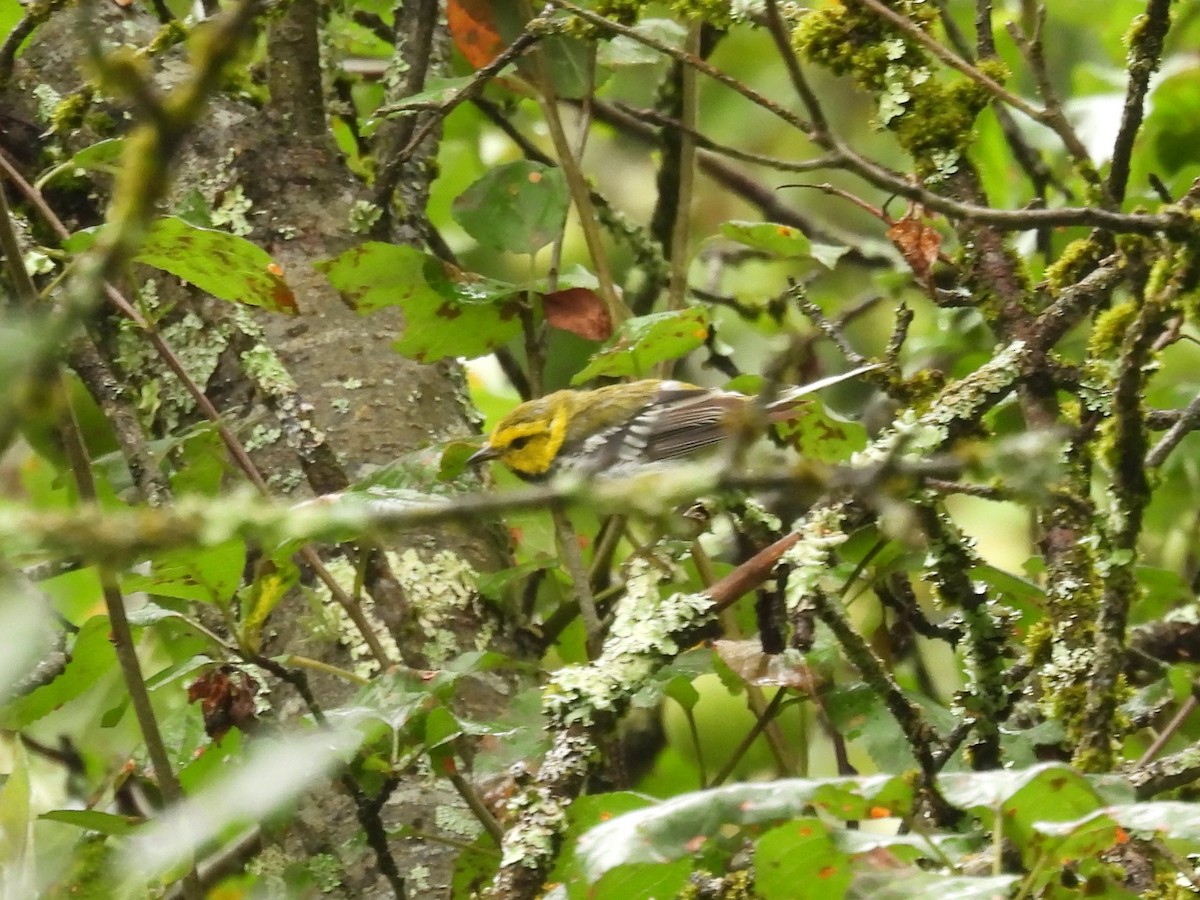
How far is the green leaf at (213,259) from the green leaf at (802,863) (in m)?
0.94

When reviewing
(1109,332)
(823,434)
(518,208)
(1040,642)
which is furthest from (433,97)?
(1040,642)

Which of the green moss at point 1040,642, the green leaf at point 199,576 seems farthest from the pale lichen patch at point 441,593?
the green moss at point 1040,642

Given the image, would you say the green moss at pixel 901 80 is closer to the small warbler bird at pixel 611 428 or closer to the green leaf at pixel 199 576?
the small warbler bird at pixel 611 428

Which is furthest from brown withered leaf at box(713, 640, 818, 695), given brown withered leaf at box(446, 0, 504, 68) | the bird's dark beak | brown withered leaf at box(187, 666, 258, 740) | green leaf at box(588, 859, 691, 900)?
brown withered leaf at box(446, 0, 504, 68)

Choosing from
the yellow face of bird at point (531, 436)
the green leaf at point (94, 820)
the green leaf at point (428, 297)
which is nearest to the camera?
the green leaf at point (94, 820)

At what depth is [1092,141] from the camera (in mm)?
2811

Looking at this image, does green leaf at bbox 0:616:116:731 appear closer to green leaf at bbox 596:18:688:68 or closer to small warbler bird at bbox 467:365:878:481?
small warbler bird at bbox 467:365:878:481

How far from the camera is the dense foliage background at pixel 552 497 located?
3.03ft

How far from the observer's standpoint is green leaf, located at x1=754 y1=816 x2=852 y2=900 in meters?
0.93

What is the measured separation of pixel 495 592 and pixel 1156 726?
3.81 feet

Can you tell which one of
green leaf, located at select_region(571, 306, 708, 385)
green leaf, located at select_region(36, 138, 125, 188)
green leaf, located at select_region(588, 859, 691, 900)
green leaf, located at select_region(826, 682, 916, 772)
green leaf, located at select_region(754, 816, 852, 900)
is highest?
green leaf, located at select_region(36, 138, 125, 188)

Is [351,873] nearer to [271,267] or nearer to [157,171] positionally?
[271,267]

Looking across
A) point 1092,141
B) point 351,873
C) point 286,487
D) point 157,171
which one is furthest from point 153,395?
point 1092,141

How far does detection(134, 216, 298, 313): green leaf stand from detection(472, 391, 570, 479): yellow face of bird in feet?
2.94
